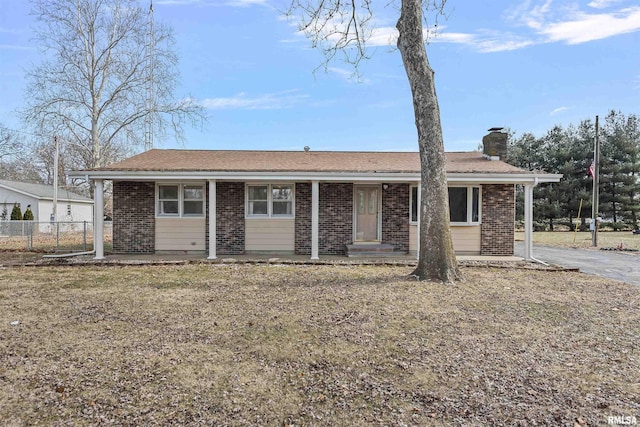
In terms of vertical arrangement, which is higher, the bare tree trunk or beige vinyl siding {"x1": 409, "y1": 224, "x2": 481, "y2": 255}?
the bare tree trunk

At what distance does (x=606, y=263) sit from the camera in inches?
444

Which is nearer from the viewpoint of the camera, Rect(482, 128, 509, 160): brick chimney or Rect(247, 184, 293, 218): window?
Rect(247, 184, 293, 218): window

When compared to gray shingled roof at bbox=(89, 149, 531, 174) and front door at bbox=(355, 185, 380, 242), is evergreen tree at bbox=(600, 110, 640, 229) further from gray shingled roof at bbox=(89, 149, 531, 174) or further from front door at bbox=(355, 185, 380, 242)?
front door at bbox=(355, 185, 380, 242)

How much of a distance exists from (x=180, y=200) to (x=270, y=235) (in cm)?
300

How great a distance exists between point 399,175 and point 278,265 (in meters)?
4.10

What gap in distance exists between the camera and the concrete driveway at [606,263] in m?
9.22

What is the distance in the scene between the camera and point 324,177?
1051 centimetres

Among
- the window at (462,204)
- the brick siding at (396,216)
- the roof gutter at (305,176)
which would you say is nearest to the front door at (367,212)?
the brick siding at (396,216)

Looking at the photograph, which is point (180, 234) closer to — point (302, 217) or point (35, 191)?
point (302, 217)

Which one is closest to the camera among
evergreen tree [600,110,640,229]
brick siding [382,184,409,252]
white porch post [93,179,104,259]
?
white porch post [93,179,104,259]

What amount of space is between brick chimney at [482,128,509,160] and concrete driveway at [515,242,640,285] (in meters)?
3.64

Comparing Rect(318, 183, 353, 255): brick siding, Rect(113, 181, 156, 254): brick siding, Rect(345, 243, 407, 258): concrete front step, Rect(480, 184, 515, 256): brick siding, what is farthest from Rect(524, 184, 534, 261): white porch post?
Rect(113, 181, 156, 254): brick siding

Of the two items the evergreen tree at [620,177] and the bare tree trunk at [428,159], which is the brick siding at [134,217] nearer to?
the bare tree trunk at [428,159]

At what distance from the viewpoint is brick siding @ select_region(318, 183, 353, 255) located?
1178 centimetres
